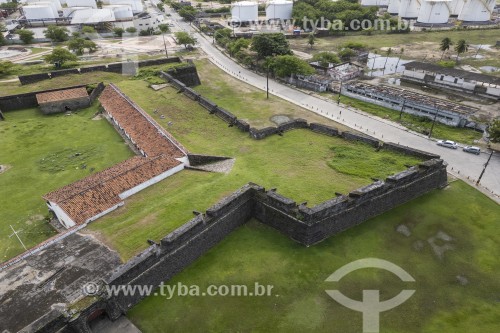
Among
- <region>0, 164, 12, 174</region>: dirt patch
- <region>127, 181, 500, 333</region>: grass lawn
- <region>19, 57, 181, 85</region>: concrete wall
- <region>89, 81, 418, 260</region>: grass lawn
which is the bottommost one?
<region>127, 181, 500, 333</region>: grass lawn

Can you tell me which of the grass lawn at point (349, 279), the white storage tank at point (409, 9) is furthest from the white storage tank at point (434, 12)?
the grass lawn at point (349, 279)

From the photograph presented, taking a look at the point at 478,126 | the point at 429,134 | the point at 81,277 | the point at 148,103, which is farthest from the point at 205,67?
the point at 81,277

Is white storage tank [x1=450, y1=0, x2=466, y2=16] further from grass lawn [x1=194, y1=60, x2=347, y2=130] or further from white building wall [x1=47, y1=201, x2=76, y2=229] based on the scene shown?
white building wall [x1=47, y1=201, x2=76, y2=229]

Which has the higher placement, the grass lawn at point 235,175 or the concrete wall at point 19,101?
the concrete wall at point 19,101

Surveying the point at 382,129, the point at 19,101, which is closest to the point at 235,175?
the point at 382,129

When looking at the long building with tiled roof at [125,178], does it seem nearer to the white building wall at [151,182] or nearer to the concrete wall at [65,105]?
the white building wall at [151,182]

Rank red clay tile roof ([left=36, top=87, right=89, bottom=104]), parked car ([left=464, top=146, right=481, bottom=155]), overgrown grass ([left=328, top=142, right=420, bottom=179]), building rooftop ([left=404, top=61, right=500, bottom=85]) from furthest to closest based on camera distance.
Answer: building rooftop ([left=404, top=61, right=500, bottom=85]) < red clay tile roof ([left=36, top=87, right=89, bottom=104]) < parked car ([left=464, top=146, right=481, bottom=155]) < overgrown grass ([left=328, top=142, right=420, bottom=179])

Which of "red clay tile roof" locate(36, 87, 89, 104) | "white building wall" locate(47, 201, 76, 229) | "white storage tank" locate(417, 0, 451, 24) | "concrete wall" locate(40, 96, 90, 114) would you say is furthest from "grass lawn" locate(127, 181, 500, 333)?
"white storage tank" locate(417, 0, 451, 24)
